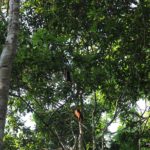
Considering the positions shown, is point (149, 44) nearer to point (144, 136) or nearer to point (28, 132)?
point (144, 136)

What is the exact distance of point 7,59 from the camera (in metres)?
5.10

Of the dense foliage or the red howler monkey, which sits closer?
the dense foliage

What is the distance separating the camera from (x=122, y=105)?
30.9ft

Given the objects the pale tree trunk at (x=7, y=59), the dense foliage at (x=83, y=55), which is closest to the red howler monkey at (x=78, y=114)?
the dense foliage at (x=83, y=55)

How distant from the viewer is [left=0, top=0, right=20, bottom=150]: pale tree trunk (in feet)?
14.9

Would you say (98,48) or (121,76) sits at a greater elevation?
(98,48)

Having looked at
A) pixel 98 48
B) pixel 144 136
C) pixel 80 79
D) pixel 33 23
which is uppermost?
pixel 33 23

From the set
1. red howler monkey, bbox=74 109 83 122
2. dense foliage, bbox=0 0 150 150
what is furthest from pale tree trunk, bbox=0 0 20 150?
red howler monkey, bbox=74 109 83 122

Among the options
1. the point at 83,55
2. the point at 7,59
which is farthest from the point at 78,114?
the point at 7,59

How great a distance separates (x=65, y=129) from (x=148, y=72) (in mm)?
3756

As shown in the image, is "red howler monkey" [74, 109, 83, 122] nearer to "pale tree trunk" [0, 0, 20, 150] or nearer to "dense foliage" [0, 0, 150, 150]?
"dense foliage" [0, 0, 150, 150]

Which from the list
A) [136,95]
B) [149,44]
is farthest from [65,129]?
[149,44]

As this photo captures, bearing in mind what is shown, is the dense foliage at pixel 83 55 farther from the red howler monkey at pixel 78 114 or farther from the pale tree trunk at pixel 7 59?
the pale tree trunk at pixel 7 59

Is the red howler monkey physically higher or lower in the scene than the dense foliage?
lower
